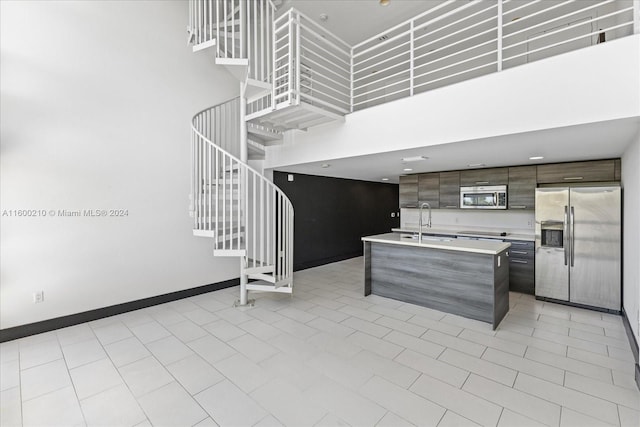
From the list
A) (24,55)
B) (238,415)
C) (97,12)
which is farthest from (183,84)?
(238,415)

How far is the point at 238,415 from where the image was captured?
77.2 inches

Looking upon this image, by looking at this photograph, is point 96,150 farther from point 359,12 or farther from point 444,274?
point 444,274

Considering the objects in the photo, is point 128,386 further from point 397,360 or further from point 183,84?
point 183,84

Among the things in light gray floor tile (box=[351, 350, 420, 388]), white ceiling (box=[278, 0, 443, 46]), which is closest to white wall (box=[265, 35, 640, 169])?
white ceiling (box=[278, 0, 443, 46])

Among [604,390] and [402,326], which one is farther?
[402,326]

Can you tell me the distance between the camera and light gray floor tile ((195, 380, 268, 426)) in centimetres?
192

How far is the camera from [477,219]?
18.8 ft

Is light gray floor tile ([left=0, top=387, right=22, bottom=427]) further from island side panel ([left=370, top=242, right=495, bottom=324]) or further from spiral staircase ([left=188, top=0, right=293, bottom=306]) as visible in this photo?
island side panel ([left=370, top=242, right=495, bottom=324])

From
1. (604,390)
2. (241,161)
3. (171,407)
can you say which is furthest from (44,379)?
(604,390)

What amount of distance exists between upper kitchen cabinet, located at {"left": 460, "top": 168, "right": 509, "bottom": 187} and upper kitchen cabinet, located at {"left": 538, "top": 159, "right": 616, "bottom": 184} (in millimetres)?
509

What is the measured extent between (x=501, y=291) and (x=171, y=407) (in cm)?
369

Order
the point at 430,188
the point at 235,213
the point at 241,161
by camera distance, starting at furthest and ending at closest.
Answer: the point at 430,188 → the point at 235,213 → the point at 241,161

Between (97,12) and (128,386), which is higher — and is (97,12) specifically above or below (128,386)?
above

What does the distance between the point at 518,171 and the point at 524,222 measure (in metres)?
0.98
